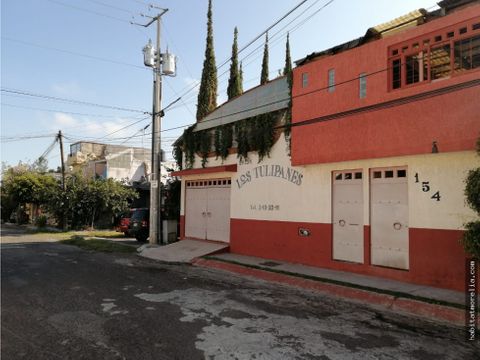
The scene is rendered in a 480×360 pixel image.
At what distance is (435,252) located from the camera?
9.32 metres

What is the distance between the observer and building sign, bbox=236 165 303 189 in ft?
43.2

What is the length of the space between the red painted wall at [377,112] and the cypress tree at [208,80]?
61.2 feet

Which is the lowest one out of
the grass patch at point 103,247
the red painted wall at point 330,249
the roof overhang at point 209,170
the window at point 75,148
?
the grass patch at point 103,247

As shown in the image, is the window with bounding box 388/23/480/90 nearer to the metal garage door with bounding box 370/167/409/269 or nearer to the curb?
the metal garage door with bounding box 370/167/409/269

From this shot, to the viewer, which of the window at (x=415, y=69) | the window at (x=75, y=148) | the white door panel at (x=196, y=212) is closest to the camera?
the window at (x=415, y=69)

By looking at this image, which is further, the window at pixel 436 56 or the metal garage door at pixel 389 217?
the metal garage door at pixel 389 217

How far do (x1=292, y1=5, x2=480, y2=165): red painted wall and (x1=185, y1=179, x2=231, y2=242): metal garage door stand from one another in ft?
15.5

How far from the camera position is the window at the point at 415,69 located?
988 cm

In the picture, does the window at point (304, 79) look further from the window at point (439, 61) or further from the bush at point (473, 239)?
the bush at point (473, 239)

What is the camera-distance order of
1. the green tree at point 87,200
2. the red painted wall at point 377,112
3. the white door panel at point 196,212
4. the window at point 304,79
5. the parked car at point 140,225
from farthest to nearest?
the green tree at point 87,200
the parked car at point 140,225
the white door panel at point 196,212
the window at point 304,79
the red painted wall at point 377,112

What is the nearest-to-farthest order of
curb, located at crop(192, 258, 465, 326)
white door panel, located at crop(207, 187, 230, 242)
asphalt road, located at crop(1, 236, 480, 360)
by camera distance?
asphalt road, located at crop(1, 236, 480, 360) < curb, located at crop(192, 258, 465, 326) < white door panel, located at crop(207, 187, 230, 242)

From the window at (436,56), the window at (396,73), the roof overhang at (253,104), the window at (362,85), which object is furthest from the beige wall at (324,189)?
the window at (436,56)

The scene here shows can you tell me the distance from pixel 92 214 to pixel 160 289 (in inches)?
898

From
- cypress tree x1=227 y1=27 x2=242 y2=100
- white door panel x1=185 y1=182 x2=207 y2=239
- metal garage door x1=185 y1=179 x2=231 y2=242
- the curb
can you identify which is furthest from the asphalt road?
cypress tree x1=227 y1=27 x2=242 y2=100
